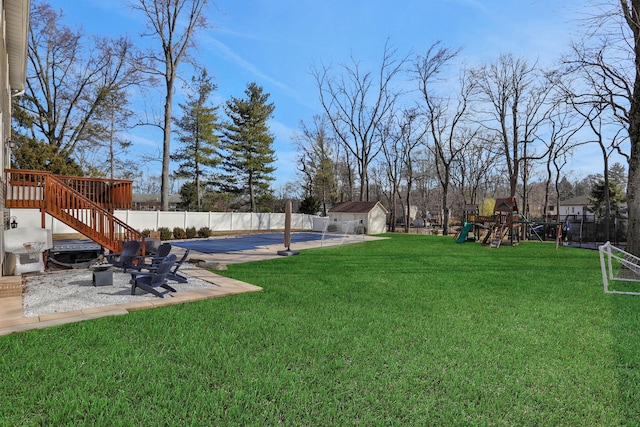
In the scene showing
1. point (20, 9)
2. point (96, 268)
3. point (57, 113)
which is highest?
point (57, 113)

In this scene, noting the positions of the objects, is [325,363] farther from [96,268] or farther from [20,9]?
[20,9]

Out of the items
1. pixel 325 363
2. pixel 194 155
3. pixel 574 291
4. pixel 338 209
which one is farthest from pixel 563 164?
pixel 325 363

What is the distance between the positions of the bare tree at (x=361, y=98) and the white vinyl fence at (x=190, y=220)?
8.46 metres

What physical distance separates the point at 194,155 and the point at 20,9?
23480 mm

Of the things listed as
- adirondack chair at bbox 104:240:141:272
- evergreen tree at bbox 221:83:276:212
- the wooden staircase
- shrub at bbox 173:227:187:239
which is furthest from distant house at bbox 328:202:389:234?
adirondack chair at bbox 104:240:141:272

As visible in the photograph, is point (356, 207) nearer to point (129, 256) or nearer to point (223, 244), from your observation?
point (223, 244)

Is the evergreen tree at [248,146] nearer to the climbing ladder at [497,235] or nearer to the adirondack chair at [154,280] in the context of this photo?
the climbing ladder at [497,235]

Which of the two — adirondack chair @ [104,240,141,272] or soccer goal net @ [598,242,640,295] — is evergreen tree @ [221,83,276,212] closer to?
adirondack chair @ [104,240,141,272]

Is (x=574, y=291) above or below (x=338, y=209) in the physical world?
below

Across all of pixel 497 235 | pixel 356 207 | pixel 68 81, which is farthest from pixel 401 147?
pixel 68 81

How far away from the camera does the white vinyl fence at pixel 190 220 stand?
1599 centimetres

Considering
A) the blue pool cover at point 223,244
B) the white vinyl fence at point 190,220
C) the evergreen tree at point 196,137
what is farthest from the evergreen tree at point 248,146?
the blue pool cover at point 223,244

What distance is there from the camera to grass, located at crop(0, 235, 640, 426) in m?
2.47

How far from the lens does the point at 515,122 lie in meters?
27.2
